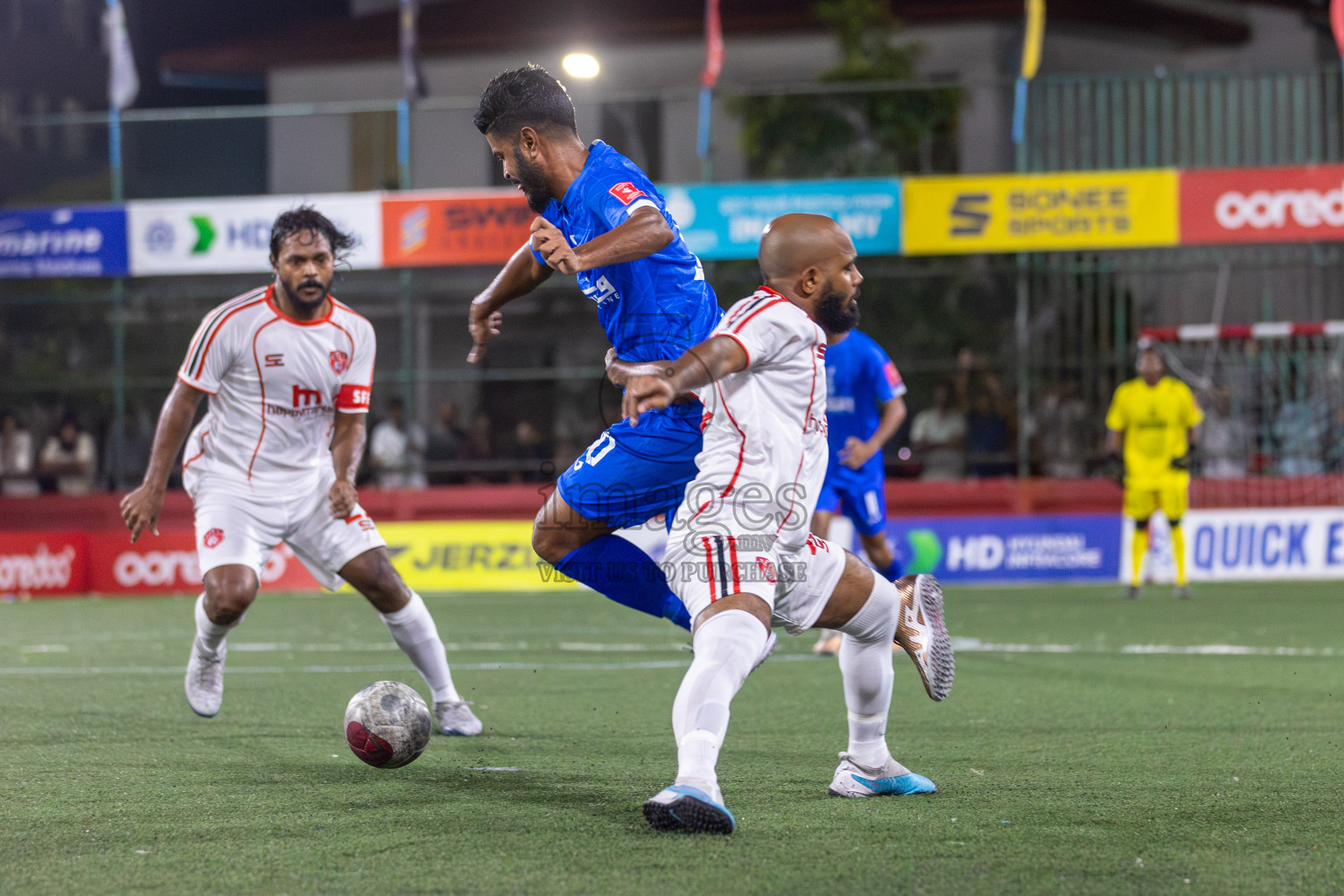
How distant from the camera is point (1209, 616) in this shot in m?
11.3

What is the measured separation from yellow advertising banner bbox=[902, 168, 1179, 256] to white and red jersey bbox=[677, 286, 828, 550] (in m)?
12.3

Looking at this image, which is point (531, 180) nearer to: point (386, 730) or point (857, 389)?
point (386, 730)

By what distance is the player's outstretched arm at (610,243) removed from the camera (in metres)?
3.99

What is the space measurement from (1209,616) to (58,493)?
13.5m

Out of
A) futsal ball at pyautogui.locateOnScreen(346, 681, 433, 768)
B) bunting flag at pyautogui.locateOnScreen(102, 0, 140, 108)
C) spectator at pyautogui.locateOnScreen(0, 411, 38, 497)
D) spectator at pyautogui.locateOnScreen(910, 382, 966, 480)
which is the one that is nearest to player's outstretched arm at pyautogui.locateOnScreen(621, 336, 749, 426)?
futsal ball at pyautogui.locateOnScreen(346, 681, 433, 768)

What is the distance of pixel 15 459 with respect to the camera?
17891 mm

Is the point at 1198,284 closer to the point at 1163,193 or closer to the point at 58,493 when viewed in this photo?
the point at 1163,193

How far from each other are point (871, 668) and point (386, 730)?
1.70 metres

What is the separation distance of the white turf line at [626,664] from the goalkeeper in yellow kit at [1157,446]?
4.32 metres

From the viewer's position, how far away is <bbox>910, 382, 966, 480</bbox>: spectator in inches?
656

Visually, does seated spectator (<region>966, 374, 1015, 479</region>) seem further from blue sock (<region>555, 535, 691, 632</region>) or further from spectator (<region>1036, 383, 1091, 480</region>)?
blue sock (<region>555, 535, 691, 632</region>)

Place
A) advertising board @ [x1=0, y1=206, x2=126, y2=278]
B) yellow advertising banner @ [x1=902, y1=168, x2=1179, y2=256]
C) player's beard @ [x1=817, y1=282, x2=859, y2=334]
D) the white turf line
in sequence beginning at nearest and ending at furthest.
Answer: player's beard @ [x1=817, y1=282, x2=859, y2=334]
the white turf line
yellow advertising banner @ [x1=902, y1=168, x2=1179, y2=256]
advertising board @ [x1=0, y1=206, x2=126, y2=278]

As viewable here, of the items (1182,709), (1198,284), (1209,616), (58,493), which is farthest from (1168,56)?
(1182,709)

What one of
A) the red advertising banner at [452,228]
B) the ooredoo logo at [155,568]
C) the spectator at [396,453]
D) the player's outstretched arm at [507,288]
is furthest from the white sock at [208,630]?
the spectator at [396,453]
